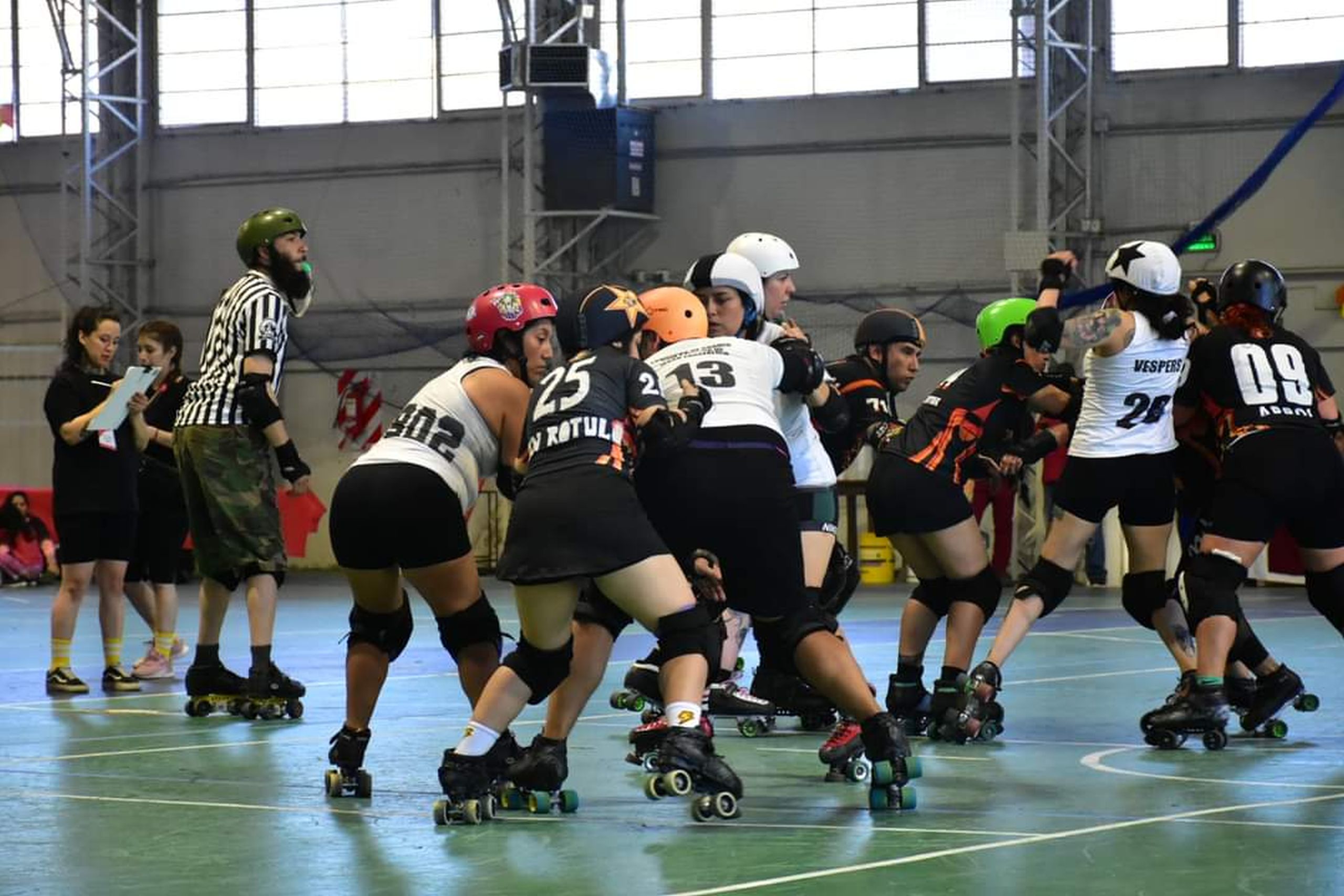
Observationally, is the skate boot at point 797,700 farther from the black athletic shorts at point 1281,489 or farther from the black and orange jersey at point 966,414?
the black athletic shorts at point 1281,489

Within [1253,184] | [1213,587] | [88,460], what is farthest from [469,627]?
[1253,184]

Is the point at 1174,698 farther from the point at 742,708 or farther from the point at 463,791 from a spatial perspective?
the point at 463,791

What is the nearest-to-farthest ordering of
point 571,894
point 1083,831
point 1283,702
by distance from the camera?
point 571,894 < point 1083,831 < point 1283,702

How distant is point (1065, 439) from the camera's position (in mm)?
7844

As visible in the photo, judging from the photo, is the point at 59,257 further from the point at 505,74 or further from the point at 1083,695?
the point at 1083,695

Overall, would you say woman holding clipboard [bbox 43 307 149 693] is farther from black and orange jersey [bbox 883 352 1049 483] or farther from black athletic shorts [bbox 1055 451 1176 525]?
black athletic shorts [bbox 1055 451 1176 525]

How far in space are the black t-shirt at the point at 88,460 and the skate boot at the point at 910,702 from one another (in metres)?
3.97

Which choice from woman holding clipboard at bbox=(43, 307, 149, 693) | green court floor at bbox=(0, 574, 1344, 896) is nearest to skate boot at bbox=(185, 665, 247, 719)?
A: green court floor at bbox=(0, 574, 1344, 896)

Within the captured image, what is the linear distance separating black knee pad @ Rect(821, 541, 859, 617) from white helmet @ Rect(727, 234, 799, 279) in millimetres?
1009

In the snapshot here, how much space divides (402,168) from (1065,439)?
16.7 m

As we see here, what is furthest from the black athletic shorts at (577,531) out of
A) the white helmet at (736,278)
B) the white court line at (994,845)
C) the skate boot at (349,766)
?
the white helmet at (736,278)

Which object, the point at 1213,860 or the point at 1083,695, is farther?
the point at 1083,695

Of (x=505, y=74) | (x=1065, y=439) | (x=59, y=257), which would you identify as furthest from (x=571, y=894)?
(x=59, y=257)

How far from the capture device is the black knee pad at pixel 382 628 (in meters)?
5.98
